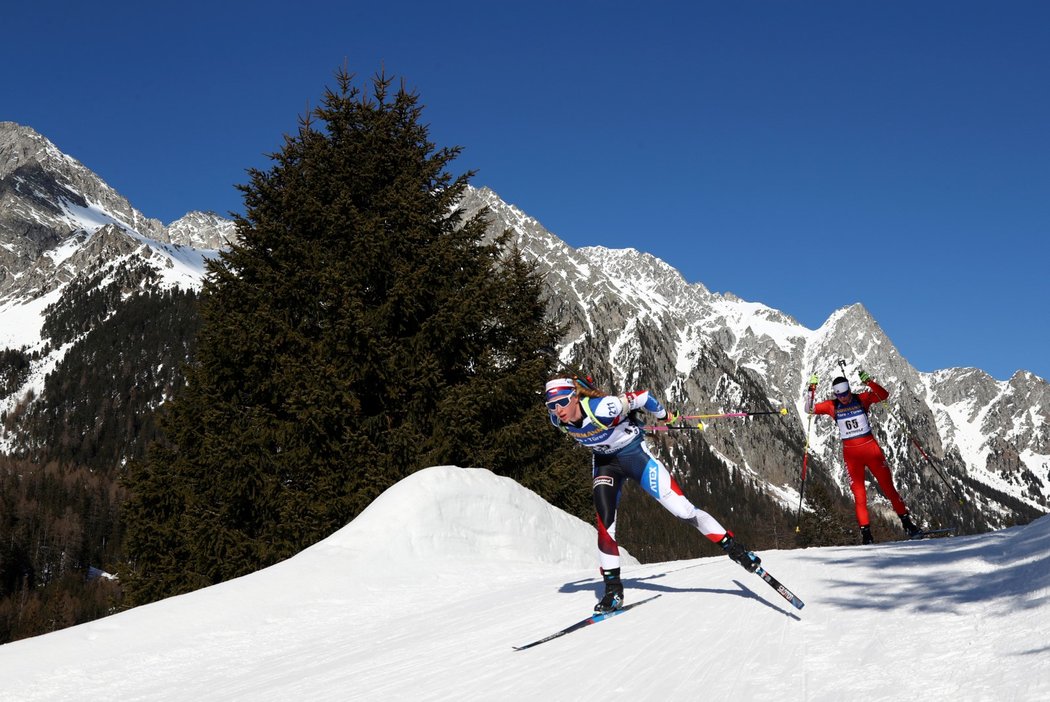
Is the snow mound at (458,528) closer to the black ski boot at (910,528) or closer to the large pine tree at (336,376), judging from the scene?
the large pine tree at (336,376)

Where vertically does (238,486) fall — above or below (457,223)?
below

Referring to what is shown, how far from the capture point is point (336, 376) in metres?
15.5

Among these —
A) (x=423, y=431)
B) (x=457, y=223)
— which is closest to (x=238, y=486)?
(x=423, y=431)

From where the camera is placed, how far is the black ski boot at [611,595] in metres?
7.85

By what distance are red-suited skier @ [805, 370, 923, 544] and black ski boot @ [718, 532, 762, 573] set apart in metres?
6.50

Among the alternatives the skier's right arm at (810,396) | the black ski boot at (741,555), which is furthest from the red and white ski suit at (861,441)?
the black ski boot at (741,555)

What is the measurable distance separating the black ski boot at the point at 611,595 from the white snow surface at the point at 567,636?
24 centimetres

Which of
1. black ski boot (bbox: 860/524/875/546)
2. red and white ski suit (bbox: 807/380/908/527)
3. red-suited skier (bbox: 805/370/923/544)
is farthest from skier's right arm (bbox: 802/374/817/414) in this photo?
black ski boot (bbox: 860/524/875/546)

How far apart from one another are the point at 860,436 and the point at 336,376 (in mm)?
9533

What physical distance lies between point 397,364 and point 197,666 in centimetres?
902

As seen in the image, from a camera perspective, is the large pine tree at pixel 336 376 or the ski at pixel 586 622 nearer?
the ski at pixel 586 622

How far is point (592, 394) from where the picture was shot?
862 cm

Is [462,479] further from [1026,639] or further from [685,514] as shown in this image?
[1026,639]

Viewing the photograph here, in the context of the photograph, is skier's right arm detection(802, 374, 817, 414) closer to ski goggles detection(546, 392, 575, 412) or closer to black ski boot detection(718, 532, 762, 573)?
black ski boot detection(718, 532, 762, 573)
